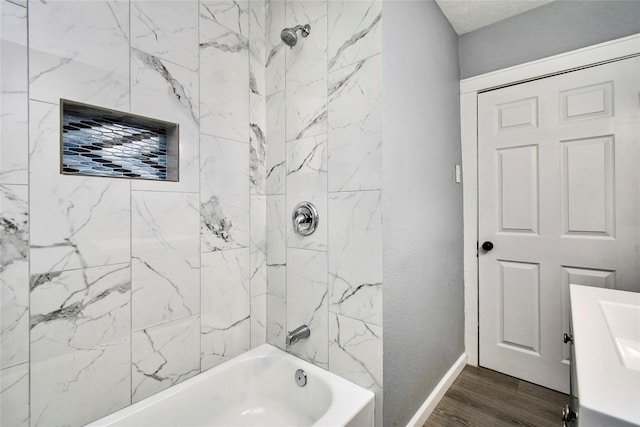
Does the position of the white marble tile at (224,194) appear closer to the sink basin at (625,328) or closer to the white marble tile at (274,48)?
the white marble tile at (274,48)

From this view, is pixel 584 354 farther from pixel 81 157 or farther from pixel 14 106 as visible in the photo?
pixel 14 106

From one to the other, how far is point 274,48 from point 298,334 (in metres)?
1.68

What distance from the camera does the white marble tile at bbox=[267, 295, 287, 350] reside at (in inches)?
66.8

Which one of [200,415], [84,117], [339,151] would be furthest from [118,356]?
[339,151]

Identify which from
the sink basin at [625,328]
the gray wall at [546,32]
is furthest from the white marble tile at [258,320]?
the gray wall at [546,32]

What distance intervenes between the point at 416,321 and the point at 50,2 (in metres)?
2.11

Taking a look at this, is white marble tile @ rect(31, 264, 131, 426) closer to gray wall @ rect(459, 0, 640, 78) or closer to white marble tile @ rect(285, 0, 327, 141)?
→ white marble tile @ rect(285, 0, 327, 141)

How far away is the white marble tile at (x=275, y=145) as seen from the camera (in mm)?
1694

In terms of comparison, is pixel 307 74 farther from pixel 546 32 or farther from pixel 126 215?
pixel 546 32

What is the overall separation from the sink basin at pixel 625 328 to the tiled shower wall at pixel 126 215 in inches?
61.6

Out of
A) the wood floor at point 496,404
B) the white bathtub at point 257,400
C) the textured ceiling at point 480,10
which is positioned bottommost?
the wood floor at point 496,404

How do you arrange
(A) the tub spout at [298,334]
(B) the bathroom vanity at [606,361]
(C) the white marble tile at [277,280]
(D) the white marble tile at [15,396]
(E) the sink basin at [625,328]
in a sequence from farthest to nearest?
(C) the white marble tile at [277,280], (A) the tub spout at [298,334], (D) the white marble tile at [15,396], (E) the sink basin at [625,328], (B) the bathroom vanity at [606,361]

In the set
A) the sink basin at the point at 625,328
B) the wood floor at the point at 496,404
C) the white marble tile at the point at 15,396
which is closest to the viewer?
the sink basin at the point at 625,328

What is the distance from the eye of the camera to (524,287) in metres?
1.95
